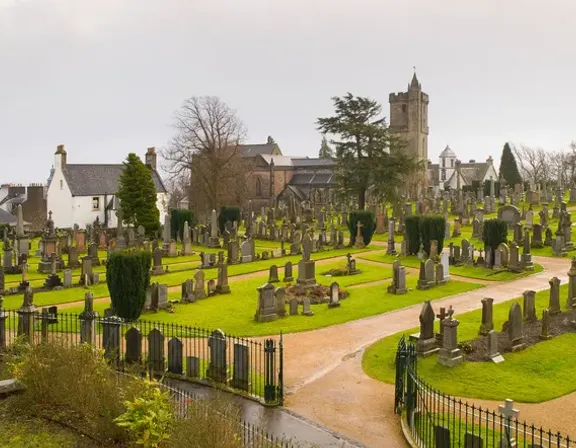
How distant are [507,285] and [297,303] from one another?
31.0 ft

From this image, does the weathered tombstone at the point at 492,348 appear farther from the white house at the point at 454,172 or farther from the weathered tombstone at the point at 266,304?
the white house at the point at 454,172

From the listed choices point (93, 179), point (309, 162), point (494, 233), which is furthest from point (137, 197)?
point (309, 162)

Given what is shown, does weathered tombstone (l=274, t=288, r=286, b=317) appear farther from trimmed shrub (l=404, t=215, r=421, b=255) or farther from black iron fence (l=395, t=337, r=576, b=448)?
trimmed shrub (l=404, t=215, r=421, b=255)

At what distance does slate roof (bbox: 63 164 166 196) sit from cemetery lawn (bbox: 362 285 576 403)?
4410cm

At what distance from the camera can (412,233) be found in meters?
31.8

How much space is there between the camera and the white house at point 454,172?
87.5 meters

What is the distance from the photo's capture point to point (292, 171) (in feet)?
263

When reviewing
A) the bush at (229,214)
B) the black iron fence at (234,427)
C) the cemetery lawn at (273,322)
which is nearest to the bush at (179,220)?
the bush at (229,214)

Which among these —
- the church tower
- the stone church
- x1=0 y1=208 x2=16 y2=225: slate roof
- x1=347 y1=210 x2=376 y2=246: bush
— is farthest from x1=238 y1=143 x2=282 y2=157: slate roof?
x1=347 y1=210 x2=376 y2=246: bush

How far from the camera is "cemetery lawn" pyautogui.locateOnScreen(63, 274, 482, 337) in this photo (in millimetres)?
17188

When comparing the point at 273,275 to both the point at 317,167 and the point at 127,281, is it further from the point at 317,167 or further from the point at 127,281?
the point at 317,167

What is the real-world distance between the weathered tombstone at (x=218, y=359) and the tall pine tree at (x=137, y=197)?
3220cm

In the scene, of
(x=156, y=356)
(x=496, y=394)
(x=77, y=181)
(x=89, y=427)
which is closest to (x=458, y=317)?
(x=496, y=394)

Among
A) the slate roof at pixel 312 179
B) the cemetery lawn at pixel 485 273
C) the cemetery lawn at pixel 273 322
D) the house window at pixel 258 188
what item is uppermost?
the slate roof at pixel 312 179
